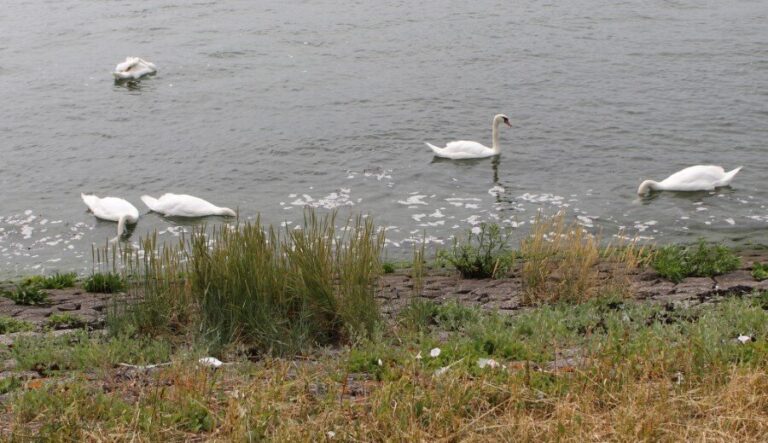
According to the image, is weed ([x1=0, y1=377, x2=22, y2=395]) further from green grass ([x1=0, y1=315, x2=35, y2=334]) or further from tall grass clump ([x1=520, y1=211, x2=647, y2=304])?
tall grass clump ([x1=520, y1=211, x2=647, y2=304])

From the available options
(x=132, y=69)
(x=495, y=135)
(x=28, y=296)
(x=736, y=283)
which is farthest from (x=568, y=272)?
(x=132, y=69)

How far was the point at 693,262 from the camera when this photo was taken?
10.7m

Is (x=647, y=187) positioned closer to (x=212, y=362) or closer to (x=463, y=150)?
(x=463, y=150)

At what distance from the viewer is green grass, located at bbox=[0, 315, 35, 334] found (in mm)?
8859

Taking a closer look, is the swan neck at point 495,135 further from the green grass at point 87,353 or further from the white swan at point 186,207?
the green grass at point 87,353

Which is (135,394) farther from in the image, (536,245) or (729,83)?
(729,83)

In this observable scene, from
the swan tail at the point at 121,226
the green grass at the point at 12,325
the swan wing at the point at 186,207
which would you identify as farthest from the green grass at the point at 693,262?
the swan tail at the point at 121,226

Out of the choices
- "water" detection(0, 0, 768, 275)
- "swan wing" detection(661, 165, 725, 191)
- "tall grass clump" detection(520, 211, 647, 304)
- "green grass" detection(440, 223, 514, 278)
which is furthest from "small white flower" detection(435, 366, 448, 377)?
"swan wing" detection(661, 165, 725, 191)

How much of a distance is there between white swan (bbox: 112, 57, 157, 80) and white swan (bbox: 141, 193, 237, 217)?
301 inches

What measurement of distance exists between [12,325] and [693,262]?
6.85 m

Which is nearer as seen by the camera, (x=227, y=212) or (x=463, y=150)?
(x=227, y=212)

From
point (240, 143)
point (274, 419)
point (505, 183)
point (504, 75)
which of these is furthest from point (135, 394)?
point (504, 75)

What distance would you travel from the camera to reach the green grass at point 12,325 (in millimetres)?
8859

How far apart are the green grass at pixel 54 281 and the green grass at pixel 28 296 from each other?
664mm
